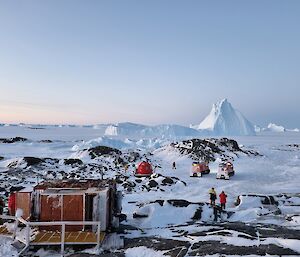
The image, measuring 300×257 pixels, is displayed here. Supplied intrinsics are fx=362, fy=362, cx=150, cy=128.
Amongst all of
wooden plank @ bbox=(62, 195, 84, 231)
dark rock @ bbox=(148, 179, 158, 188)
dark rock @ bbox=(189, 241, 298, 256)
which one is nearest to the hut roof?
wooden plank @ bbox=(62, 195, 84, 231)

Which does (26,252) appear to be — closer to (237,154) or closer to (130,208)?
(130,208)

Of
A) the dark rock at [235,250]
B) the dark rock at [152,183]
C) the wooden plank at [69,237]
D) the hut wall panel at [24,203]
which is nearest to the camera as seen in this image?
the dark rock at [235,250]

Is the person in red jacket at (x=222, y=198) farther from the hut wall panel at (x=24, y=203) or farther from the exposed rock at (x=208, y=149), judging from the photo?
the exposed rock at (x=208, y=149)

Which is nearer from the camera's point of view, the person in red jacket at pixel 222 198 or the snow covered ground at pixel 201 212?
the snow covered ground at pixel 201 212

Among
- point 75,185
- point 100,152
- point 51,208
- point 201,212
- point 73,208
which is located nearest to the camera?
point 73,208

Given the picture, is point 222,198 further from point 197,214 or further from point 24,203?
point 24,203

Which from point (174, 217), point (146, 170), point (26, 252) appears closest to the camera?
point (26, 252)

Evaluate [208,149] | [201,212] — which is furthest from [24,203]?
[208,149]

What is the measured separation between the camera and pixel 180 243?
11.9m

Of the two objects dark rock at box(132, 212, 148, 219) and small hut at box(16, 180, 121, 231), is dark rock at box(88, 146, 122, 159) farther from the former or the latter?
small hut at box(16, 180, 121, 231)

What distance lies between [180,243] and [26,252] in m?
4.95

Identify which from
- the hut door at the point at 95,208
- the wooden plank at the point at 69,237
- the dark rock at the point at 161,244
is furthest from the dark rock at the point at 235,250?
the hut door at the point at 95,208

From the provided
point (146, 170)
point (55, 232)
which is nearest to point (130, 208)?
point (55, 232)

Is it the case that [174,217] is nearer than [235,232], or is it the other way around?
[235,232]
